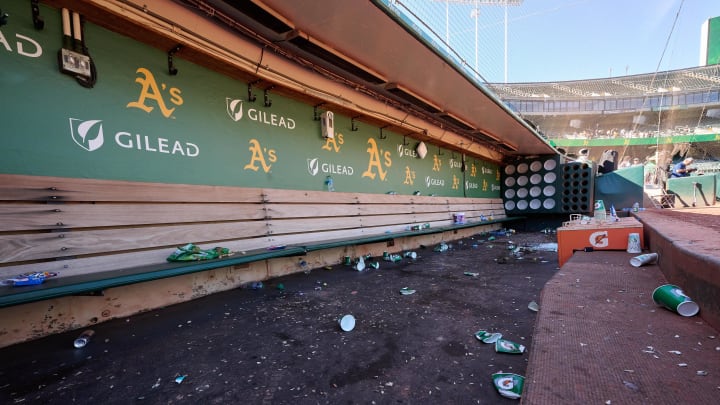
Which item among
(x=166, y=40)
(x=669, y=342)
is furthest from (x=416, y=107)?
(x=669, y=342)

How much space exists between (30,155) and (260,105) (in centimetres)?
210

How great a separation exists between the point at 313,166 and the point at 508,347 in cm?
328

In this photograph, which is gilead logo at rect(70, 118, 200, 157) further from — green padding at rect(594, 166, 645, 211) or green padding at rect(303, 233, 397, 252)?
green padding at rect(594, 166, 645, 211)

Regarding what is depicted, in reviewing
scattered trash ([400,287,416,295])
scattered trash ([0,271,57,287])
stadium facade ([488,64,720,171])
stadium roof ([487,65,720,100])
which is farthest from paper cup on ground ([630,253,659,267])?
stadium roof ([487,65,720,100])

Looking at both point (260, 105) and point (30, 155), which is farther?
point (260, 105)

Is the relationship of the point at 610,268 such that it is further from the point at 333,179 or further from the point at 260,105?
the point at 260,105

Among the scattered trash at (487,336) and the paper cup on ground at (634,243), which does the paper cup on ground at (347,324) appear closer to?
the scattered trash at (487,336)

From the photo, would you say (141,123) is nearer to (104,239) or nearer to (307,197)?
(104,239)

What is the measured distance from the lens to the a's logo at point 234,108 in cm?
326

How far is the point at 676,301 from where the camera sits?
127cm

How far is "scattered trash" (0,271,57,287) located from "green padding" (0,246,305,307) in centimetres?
4

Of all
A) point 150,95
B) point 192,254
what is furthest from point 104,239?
point 150,95

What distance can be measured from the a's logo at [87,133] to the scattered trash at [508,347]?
3.37 metres

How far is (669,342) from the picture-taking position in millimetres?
1038
